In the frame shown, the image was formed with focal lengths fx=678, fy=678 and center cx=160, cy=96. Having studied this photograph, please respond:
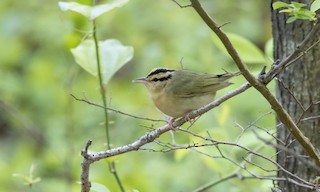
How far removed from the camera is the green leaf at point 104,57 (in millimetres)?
3213

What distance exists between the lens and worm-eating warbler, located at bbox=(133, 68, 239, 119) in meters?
3.29

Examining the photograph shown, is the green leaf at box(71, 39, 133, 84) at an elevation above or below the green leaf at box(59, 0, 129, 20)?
below

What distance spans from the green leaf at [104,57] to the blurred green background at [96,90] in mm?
1417

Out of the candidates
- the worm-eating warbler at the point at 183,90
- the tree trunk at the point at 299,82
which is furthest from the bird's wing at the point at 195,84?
the tree trunk at the point at 299,82

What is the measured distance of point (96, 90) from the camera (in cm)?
616

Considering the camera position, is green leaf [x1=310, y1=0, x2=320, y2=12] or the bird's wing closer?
green leaf [x1=310, y1=0, x2=320, y2=12]

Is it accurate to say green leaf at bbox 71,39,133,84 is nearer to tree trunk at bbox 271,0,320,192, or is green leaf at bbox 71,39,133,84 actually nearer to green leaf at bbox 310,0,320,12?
tree trunk at bbox 271,0,320,192

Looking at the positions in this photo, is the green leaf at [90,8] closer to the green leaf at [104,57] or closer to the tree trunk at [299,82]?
the green leaf at [104,57]

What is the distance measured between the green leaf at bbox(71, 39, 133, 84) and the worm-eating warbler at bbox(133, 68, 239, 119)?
340 millimetres

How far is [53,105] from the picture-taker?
7.07m

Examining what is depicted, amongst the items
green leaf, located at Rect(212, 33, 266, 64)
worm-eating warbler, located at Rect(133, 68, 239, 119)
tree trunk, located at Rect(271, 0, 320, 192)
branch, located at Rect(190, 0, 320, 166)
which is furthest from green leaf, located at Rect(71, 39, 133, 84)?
branch, located at Rect(190, 0, 320, 166)

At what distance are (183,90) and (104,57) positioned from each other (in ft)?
1.48

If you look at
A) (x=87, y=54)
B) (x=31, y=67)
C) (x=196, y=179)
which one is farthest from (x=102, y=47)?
(x=31, y=67)

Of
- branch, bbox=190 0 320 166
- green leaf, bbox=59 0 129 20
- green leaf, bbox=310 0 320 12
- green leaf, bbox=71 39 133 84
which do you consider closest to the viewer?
branch, bbox=190 0 320 166
